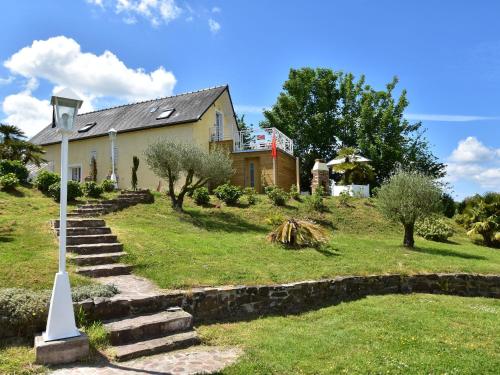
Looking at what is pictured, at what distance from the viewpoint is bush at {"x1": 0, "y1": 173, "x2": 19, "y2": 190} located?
16453 mm

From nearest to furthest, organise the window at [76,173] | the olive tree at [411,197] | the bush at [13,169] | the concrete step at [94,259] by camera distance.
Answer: the concrete step at [94,259] → the olive tree at [411,197] → the bush at [13,169] → the window at [76,173]

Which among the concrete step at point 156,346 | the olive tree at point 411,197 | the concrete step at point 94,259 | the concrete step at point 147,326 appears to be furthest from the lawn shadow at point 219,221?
the concrete step at point 156,346

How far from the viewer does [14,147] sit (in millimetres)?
21281

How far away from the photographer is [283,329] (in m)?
7.06

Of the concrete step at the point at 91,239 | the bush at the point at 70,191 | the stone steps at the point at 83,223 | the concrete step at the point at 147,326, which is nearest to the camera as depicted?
the concrete step at the point at 147,326

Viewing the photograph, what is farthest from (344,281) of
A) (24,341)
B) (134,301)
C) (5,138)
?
(5,138)

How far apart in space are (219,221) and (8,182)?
852 centimetres

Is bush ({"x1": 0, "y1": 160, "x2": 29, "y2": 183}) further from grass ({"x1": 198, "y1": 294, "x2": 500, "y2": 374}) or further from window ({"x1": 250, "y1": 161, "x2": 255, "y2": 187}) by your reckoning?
grass ({"x1": 198, "y1": 294, "x2": 500, "y2": 374})

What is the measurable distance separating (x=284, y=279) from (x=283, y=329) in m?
1.76

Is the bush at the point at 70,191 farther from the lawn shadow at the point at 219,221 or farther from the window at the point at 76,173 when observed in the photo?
the window at the point at 76,173

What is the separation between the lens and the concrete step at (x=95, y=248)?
956 cm

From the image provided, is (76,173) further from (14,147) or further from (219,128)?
(219,128)

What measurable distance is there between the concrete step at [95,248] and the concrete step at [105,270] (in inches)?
37.4

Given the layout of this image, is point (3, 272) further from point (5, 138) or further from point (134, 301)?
point (5, 138)
